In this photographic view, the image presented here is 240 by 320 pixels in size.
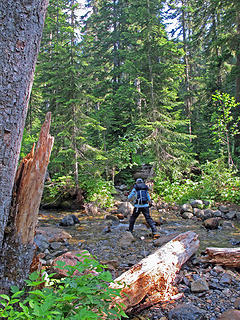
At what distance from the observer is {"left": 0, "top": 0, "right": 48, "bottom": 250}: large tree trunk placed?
7.39 ft

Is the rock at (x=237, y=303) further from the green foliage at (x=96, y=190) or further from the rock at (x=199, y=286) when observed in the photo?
the green foliage at (x=96, y=190)

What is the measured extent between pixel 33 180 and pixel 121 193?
513 inches

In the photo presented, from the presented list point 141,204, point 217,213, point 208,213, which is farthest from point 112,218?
point 217,213

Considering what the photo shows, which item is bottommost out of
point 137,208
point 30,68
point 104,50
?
point 137,208

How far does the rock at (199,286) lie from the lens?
146 inches

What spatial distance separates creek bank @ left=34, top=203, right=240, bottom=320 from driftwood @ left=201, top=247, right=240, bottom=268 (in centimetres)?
12

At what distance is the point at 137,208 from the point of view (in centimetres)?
764

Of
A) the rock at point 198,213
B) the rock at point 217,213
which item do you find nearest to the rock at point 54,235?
the rock at point 198,213

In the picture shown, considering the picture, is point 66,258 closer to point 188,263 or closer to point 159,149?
point 188,263

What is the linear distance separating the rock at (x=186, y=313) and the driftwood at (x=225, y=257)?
167cm

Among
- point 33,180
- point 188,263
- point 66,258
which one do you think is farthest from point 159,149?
point 33,180

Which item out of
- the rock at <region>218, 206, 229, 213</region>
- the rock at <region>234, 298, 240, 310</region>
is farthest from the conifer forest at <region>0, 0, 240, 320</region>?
the rock at <region>218, 206, 229, 213</region>

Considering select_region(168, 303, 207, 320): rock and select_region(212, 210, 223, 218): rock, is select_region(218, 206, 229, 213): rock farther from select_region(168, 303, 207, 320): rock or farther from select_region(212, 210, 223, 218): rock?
select_region(168, 303, 207, 320): rock

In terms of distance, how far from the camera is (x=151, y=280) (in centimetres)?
344
